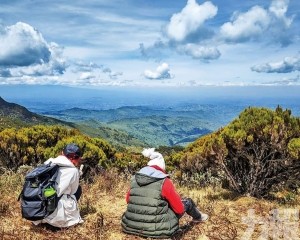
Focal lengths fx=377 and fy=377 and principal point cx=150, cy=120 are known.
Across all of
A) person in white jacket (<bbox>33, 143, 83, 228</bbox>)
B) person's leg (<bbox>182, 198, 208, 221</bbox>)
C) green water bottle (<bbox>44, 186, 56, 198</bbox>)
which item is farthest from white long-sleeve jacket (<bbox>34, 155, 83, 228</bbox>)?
person's leg (<bbox>182, 198, 208, 221</bbox>)

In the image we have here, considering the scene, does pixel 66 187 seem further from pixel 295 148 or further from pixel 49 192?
pixel 295 148

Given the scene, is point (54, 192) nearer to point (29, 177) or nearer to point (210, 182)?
point (29, 177)

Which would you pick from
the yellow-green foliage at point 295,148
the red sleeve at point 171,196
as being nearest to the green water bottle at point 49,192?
the red sleeve at point 171,196

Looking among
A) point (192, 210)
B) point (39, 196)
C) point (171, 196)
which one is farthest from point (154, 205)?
point (39, 196)

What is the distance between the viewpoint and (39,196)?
22.9ft

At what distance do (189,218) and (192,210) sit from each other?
0.61 m

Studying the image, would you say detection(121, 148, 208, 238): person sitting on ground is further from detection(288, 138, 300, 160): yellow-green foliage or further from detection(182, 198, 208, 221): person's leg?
detection(288, 138, 300, 160): yellow-green foliage

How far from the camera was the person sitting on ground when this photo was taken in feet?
22.2

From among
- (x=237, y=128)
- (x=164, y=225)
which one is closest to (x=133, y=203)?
(x=164, y=225)

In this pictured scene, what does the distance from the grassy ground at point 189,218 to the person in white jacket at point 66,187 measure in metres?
0.21

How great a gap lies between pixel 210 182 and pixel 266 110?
9.72 feet

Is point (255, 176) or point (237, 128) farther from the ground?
point (237, 128)

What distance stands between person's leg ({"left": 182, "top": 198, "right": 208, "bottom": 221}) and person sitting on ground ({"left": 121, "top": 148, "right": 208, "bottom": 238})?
556 millimetres

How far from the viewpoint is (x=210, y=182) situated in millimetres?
11430
